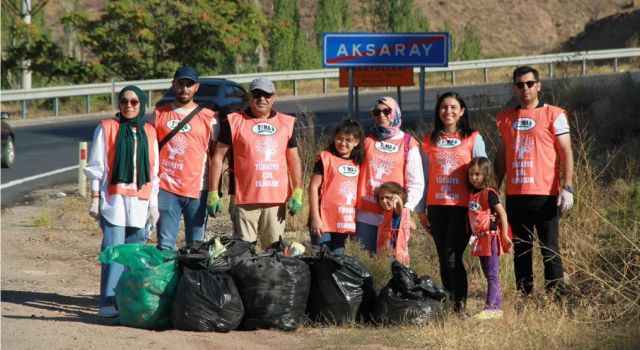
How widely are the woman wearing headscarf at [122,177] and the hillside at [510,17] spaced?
61476 mm

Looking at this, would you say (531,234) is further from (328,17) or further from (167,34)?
(328,17)

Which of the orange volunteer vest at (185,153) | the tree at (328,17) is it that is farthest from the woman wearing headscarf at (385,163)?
the tree at (328,17)

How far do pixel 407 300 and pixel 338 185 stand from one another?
3.73 ft

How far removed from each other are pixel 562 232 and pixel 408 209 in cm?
243

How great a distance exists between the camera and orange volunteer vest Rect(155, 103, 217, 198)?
9.68 meters

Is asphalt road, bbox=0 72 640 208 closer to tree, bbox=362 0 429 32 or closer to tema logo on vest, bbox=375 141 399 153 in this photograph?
tema logo on vest, bbox=375 141 399 153

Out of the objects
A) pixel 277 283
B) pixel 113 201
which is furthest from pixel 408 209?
pixel 113 201

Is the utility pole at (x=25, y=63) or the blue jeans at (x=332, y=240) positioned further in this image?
Answer: the utility pole at (x=25, y=63)

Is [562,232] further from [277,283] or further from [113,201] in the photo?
[113,201]

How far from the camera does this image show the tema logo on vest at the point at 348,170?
9445 mm

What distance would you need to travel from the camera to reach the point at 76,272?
483 inches

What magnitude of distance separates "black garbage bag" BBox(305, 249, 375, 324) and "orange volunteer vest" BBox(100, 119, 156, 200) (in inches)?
57.7

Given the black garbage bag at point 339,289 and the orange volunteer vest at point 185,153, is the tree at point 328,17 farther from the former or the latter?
the black garbage bag at point 339,289

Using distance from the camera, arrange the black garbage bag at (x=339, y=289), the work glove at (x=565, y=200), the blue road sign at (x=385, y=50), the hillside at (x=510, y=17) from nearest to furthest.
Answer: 1. the black garbage bag at (x=339, y=289)
2. the work glove at (x=565, y=200)
3. the blue road sign at (x=385, y=50)
4. the hillside at (x=510, y=17)
